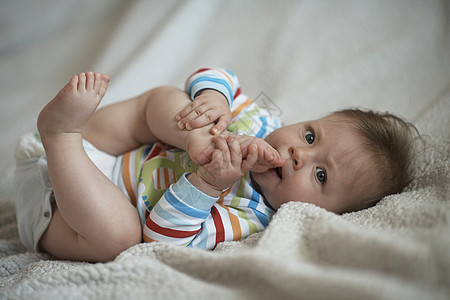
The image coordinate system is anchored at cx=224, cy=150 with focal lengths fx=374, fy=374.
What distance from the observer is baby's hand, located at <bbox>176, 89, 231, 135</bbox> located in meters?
0.89

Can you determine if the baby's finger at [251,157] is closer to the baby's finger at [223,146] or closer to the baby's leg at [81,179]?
the baby's finger at [223,146]

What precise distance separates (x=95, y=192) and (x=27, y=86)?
0.88m

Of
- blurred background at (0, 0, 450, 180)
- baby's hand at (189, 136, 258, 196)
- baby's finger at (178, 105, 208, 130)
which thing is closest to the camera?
baby's hand at (189, 136, 258, 196)

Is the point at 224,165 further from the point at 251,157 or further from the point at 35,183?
the point at 35,183

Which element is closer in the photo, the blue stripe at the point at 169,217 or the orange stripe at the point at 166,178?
the blue stripe at the point at 169,217

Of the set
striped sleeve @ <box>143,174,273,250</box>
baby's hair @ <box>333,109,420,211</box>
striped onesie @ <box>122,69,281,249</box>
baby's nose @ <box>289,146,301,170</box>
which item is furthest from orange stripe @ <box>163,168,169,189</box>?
baby's hair @ <box>333,109,420,211</box>

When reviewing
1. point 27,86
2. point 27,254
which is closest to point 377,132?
point 27,254

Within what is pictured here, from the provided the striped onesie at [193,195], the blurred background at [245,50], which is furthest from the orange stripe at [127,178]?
the blurred background at [245,50]

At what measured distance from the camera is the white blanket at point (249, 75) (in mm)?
644

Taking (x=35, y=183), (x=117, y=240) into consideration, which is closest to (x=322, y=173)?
(x=117, y=240)

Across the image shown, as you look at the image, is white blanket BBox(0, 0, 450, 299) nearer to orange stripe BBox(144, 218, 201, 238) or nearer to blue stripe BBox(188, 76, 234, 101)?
orange stripe BBox(144, 218, 201, 238)

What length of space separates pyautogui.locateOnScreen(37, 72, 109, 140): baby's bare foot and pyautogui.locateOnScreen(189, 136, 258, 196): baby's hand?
28 centimetres

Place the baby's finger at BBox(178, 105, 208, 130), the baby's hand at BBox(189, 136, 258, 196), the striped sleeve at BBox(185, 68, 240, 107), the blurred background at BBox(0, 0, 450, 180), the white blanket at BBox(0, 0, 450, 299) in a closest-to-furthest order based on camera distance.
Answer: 1. the white blanket at BBox(0, 0, 450, 299)
2. the baby's hand at BBox(189, 136, 258, 196)
3. the baby's finger at BBox(178, 105, 208, 130)
4. the striped sleeve at BBox(185, 68, 240, 107)
5. the blurred background at BBox(0, 0, 450, 180)

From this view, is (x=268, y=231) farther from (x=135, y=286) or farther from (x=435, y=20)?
(x=435, y=20)
